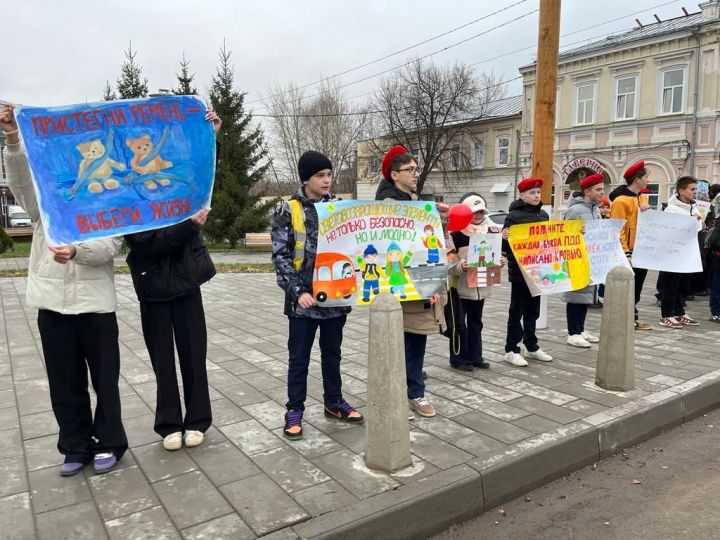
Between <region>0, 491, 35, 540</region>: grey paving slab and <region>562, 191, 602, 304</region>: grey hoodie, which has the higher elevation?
<region>562, 191, 602, 304</region>: grey hoodie

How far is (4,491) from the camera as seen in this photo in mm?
3195

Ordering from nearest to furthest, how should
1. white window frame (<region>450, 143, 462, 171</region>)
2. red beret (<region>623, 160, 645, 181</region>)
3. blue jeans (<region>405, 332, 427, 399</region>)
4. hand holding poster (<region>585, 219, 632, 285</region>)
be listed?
1. blue jeans (<region>405, 332, 427, 399</region>)
2. hand holding poster (<region>585, 219, 632, 285</region>)
3. red beret (<region>623, 160, 645, 181</region>)
4. white window frame (<region>450, 143, 462, 171</region>)

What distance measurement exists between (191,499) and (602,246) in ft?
16.6

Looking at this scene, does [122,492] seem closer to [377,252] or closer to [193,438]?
[193,438]

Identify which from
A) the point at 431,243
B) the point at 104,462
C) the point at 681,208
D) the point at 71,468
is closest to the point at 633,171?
the point at 681,208

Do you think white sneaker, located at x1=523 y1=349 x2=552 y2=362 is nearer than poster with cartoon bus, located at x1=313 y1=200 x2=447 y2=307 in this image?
No

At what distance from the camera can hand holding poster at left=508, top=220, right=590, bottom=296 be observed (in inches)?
221

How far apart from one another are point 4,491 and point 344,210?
2659 mm

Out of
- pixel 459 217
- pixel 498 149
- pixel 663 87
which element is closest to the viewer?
pixel 459 217

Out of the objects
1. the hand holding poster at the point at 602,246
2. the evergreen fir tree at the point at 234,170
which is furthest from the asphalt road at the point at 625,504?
the evergreen fir tree at the point at 234,170

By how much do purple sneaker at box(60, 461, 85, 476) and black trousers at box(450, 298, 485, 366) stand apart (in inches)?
132

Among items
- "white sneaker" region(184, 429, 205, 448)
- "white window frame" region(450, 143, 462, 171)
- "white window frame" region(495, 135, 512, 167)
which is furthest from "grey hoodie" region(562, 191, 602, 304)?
"white window frame" region(450, 143, 462, 171)

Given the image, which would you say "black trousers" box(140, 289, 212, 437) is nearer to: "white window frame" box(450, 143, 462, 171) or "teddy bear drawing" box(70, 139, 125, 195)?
"teddy bear drawing" box(70, 139, 125, 195)

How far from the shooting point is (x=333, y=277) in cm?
384
